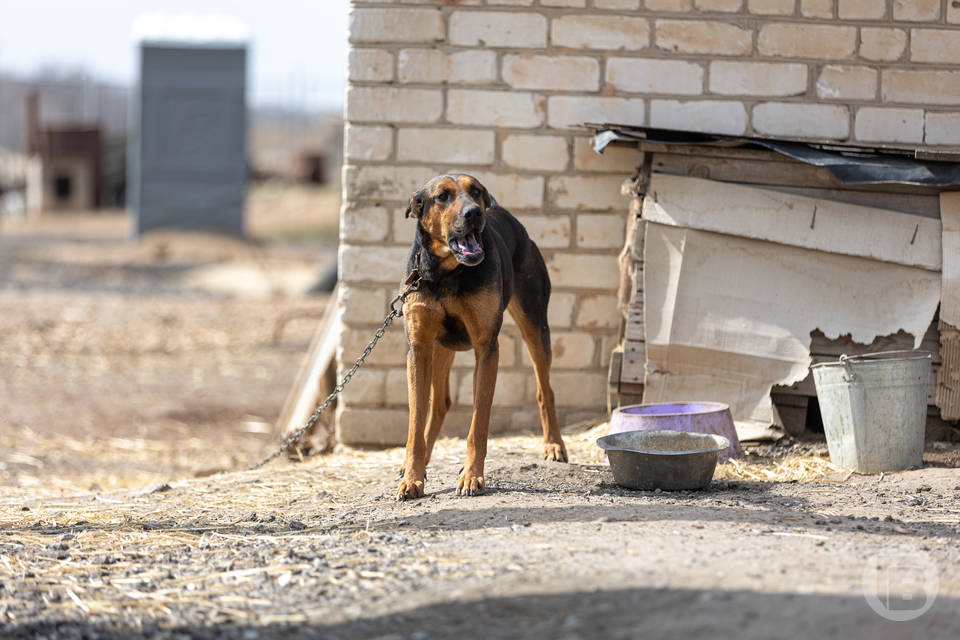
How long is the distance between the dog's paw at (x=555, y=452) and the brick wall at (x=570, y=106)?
132 cm

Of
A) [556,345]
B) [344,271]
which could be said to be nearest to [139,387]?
[344,271]

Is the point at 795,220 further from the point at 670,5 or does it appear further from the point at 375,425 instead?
the point at 375,425

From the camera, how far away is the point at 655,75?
7.86 meters

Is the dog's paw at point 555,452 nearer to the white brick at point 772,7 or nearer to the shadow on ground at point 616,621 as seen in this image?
the shadow on ground at point 616,621

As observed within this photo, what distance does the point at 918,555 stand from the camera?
4488 mm

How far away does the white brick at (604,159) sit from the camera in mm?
7910

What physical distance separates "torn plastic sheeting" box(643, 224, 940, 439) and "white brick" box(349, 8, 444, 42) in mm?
2129

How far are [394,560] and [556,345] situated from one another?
3.71m

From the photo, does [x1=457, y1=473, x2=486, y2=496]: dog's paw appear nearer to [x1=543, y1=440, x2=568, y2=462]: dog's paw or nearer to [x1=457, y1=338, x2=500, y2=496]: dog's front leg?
[x1=457, y1=338, x2=500, y2=496]: dog's front leg

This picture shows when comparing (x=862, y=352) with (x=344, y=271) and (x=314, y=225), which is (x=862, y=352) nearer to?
(x=344, y=271)

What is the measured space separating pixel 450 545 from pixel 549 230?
3697 millimetres

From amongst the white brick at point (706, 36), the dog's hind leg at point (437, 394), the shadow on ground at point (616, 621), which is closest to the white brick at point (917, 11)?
the white brick at point (706, 36)

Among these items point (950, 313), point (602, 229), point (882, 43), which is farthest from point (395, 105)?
point (950, 313)

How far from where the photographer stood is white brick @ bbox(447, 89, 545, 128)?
7.92m
